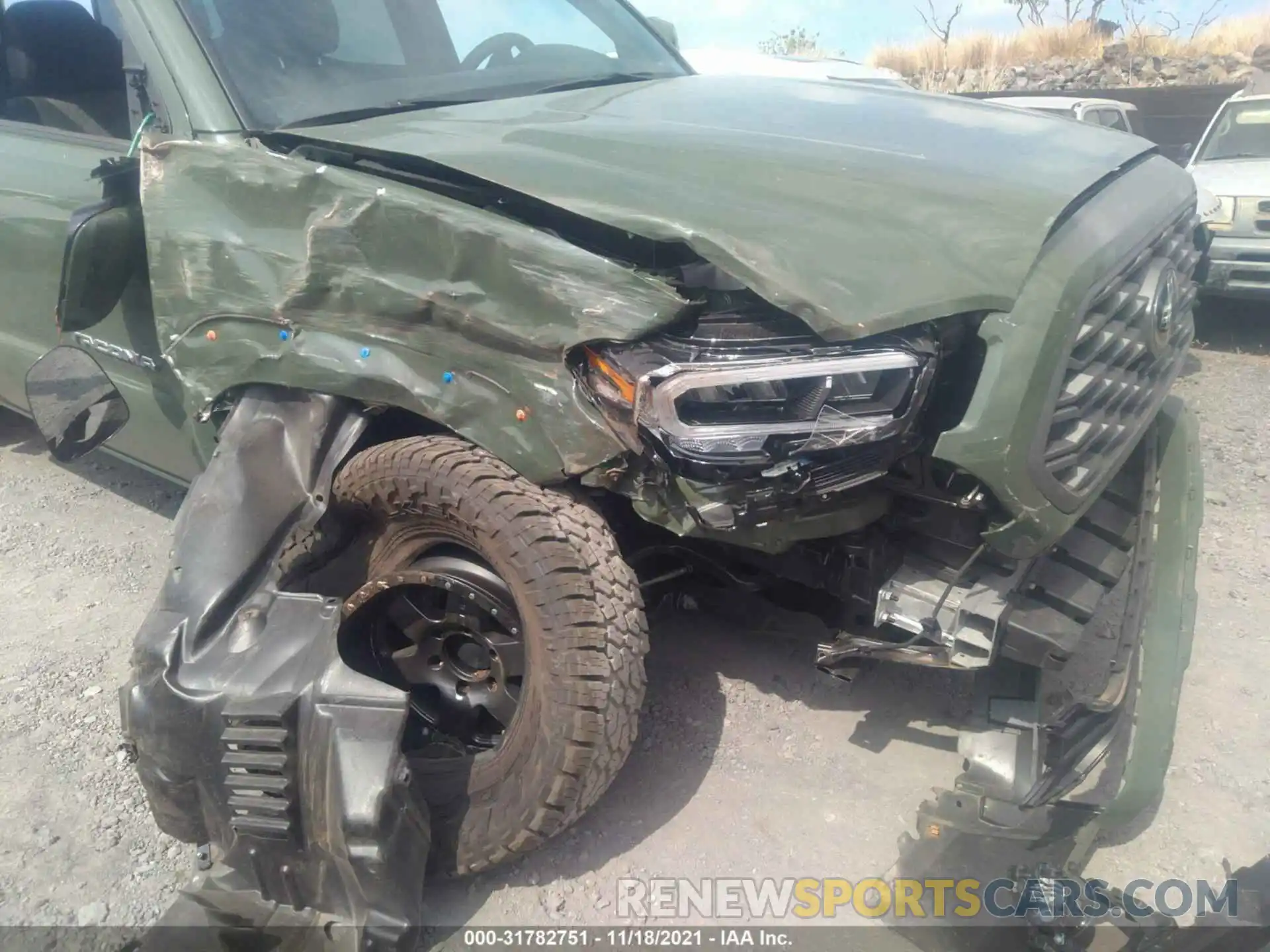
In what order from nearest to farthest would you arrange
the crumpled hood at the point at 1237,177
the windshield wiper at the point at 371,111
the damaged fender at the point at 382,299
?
the damaged fender at the point at 382,299 < the windshield wiper at the point at 371,111 < the crumpled hood at the point at 1237,177

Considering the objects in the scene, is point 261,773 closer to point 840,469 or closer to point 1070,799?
point 840,469

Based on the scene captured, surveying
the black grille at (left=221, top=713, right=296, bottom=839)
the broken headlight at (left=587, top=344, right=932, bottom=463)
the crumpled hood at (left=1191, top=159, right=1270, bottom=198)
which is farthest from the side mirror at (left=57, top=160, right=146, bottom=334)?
the crumpled hood at (left=1191, top=159, right=1270, bottom=198)

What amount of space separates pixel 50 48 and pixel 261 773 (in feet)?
10.9

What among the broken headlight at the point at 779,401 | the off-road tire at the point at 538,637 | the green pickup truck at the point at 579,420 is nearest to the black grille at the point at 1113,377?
the green pickup truck at the point at 579,420

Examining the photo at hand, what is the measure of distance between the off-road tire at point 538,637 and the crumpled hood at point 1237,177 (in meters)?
6.33

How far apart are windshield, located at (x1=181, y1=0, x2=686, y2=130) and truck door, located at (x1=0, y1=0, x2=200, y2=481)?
0.33 m

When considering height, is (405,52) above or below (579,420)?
above

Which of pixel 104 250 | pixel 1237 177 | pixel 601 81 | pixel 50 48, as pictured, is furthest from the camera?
pixel 1237 177

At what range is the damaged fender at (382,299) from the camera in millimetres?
1921

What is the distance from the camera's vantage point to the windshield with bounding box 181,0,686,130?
8.27 ft

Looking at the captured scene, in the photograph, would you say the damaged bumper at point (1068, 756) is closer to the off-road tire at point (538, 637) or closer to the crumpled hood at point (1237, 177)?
the off-road tire at point (538, 637)

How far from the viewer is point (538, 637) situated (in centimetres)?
207

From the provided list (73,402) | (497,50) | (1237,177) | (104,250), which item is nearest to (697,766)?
(104,250)

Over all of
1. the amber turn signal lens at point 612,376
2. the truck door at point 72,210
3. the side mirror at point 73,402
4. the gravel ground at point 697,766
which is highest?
the amber turn signal lens at point 612,376
